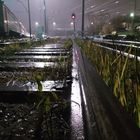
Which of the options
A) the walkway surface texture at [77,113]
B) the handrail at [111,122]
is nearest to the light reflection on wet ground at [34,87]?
the walkway surface texture at [77,113]

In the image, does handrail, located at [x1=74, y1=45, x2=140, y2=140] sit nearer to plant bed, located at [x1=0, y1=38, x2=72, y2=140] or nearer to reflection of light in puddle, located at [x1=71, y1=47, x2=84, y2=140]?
reflection of light in puddle, located at [x1=71, y1=47, x2=84, y2=140]

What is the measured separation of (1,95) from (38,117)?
108cm

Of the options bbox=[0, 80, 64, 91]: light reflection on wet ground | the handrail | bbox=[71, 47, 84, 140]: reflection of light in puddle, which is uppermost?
the handrail

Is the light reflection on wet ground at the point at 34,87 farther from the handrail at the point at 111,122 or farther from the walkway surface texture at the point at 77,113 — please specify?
the handrail at the point at 111,122

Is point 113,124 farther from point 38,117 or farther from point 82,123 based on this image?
point 38,117

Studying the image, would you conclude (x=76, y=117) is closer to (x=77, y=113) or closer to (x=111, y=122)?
(x=77, y=113)

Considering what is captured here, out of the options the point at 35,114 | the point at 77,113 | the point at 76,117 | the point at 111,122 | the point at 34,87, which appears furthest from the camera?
the point at 34,87

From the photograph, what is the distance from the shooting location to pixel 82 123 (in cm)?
229

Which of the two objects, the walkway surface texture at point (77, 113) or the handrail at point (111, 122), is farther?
the walkway surface texture at point (77, 113)

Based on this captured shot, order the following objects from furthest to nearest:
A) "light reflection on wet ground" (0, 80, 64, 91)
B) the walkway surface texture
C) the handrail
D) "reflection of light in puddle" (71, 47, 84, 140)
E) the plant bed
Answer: "light reflection on wet ground" (0, 80, 64, 91), the plant bed, "reflection of light in puddle" (71, 47, 84, 140), the walkway surface texture, the handrail

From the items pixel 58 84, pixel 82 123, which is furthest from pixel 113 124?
pixel 58 84

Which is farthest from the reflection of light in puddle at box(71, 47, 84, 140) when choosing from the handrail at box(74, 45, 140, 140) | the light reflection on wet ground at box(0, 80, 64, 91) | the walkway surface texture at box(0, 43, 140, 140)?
the light reflection on wet ground at box(0, 80, 64, 91)

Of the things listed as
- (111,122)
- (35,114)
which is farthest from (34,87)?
(111,122)

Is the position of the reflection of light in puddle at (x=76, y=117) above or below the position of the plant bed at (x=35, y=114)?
above
